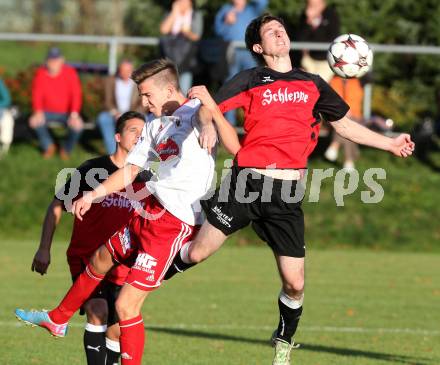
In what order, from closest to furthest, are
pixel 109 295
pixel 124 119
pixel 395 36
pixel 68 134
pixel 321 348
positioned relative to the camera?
pixel 109 295, pixel 124 119, pixel 321 348, pixel 68 134, pixel 395 36

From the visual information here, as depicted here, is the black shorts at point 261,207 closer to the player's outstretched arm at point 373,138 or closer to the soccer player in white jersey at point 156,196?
the soccer player in white jersey at point 156,196

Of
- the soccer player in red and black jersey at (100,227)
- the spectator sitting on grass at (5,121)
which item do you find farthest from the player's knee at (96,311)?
the spectator sitting on grass at (5,121)

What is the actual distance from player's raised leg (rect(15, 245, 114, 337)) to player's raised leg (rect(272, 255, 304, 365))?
1.15 m

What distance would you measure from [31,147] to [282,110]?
1192cm

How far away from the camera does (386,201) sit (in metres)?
17.2

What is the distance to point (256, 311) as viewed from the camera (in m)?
10.7

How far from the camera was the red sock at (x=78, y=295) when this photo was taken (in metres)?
7.01

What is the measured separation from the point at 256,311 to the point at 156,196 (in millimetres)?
4226

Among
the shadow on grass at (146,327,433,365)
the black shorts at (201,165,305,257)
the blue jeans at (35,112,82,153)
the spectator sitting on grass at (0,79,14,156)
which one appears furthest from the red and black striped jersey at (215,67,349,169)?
the spectator sitting on grass at (0,79,14,156)

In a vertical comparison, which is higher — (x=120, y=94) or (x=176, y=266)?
(x=176, y=266)

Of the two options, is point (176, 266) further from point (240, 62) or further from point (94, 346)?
point (240, 62)

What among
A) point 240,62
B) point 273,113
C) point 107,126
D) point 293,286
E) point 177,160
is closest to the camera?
point 177,160

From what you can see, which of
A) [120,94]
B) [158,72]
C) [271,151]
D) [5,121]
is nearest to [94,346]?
[271,151]

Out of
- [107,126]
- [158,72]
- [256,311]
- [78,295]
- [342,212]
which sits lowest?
[342,212]
